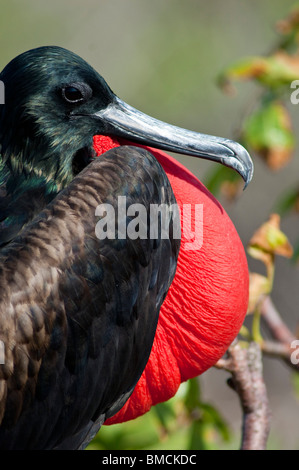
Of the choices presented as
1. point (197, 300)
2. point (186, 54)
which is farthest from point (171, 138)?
point (186, 54)

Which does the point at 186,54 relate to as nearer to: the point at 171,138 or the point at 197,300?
the point at 171,138

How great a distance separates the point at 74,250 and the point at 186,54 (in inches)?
148

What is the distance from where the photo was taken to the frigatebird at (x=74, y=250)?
59.6 inches

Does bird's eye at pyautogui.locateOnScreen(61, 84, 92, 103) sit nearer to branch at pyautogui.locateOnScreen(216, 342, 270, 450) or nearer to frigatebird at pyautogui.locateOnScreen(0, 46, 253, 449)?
frigatebird at pyautogui.locateOnScreen(0, 46, 253, 449)

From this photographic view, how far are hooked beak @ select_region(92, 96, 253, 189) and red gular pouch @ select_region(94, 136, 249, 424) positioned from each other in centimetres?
6

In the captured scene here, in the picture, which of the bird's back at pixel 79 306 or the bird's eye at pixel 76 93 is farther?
the bird's eye at pixel 76 93

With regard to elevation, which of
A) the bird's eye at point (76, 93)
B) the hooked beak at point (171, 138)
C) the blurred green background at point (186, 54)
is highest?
the blurred green background at point (186, 54)

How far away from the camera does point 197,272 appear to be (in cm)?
170

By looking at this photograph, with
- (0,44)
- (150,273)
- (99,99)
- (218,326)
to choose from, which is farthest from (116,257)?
(0,44)

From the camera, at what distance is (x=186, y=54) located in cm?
510

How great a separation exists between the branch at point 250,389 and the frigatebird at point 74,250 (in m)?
0.18

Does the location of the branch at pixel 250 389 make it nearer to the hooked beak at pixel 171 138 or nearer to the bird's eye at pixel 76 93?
the hooked beak at pixel 171 138

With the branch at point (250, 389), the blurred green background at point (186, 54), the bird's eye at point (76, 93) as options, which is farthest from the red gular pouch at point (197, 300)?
the blurred green background at point (186, 54)
